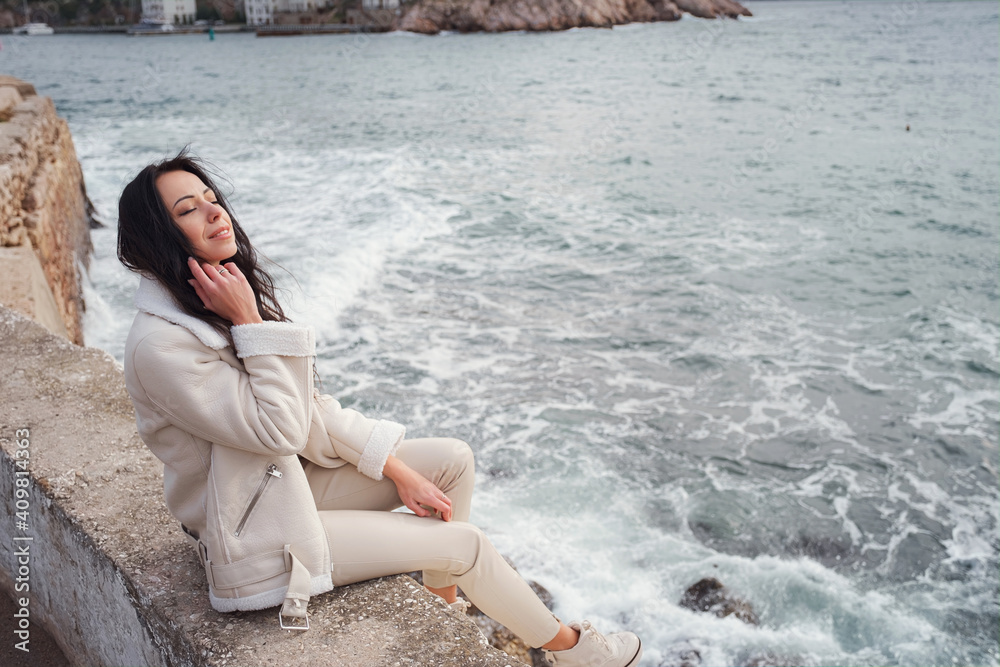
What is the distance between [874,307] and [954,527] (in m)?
4.66

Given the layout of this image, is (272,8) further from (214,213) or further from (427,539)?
(427,539)

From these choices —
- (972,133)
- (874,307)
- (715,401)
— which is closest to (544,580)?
(715,401)

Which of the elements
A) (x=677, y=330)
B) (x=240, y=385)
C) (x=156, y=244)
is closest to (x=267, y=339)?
(x=240, y=385)

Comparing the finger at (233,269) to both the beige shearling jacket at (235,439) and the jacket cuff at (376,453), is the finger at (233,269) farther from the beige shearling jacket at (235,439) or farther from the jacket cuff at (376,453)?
the jacket cuff at (376,453)

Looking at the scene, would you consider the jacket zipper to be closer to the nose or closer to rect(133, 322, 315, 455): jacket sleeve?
rect(133, 322, 315, 455): jacket sleeve

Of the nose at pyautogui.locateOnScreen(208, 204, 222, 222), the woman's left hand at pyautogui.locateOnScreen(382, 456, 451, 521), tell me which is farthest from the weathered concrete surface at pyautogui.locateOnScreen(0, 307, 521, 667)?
the nose at pyautogui.locateOnScreen(208, 204, 222, 222)

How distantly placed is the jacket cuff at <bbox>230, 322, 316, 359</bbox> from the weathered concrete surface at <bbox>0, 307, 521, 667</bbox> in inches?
29.4

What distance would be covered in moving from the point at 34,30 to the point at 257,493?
109m

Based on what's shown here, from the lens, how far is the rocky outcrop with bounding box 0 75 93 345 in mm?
6855

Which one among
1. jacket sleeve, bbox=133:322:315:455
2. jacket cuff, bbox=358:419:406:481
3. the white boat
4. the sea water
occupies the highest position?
the white boat

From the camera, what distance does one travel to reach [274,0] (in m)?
80.6

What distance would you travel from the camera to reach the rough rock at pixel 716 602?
15.7 feet

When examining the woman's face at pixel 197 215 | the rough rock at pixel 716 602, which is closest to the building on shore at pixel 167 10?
the rough rock at pixel 716 602

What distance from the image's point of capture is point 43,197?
310 inches
